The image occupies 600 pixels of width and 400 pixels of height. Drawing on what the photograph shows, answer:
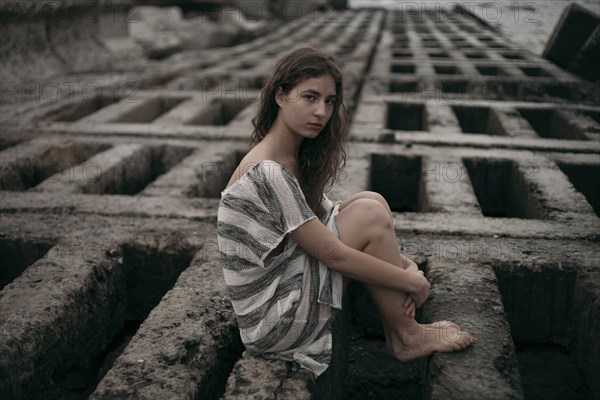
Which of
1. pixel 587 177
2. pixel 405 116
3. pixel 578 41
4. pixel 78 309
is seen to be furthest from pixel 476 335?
pixel 578 41

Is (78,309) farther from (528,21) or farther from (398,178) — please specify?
(528,21)

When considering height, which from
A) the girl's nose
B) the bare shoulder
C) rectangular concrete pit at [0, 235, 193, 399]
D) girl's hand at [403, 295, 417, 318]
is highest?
the girl's nose

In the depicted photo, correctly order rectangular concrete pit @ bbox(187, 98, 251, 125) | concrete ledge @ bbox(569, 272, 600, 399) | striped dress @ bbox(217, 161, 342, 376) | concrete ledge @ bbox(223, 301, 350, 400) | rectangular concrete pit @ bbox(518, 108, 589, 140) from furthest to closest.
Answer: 1. rectangular concrete pit @ bbox(187, 98, 251, 125)
2. rectangular concrete pit @ bbox(518, 108, 589, 140)
3. concrete ledge @ bbox(569, 272, 600, 399)
4. striped dress @ bbox(217, 161, 342, 376)
5. concrete ledge @ bbox(223, 301, 350, 400)

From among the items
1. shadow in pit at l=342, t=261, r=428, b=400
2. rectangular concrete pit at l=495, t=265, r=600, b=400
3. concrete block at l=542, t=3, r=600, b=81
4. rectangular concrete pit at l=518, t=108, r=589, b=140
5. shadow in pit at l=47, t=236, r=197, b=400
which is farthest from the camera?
concrete block at l=542, t=3, r=600, b=81

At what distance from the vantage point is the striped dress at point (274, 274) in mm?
1890

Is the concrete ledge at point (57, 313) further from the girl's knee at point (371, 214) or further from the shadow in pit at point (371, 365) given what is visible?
the girl's knee at point (371, 214)

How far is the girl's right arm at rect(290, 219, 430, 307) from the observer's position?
6.29ft

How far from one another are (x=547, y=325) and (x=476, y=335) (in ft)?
2.12

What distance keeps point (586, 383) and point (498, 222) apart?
939 mm

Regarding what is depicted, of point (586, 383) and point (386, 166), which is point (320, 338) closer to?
point (586, 383)

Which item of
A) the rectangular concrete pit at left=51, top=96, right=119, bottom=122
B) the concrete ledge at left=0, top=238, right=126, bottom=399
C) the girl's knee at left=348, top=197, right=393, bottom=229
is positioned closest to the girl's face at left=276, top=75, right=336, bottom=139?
the girl's knee at left=348, top=197, right=393, bottom=229

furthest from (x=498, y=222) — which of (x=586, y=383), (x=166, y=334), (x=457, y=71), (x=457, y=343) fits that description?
(x=457, y=71)

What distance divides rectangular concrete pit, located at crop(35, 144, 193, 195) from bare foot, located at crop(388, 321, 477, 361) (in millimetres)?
2354

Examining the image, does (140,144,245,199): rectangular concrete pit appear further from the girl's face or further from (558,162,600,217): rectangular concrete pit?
(558,162,600,217): rectangular concrete pit
